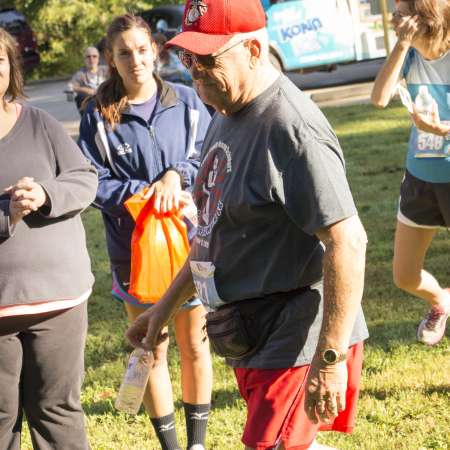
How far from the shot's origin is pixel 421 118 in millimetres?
4250

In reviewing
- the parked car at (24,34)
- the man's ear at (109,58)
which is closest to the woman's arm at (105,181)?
the man's ear at (109,58)

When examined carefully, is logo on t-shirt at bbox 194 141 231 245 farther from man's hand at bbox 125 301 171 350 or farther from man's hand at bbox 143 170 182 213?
man's hand at bbox 143 170 182 213

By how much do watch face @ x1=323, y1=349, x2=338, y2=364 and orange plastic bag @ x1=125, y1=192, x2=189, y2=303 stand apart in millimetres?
1537

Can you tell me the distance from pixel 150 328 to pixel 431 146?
189 cm

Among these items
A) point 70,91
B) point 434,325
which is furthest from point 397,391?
point 70,91

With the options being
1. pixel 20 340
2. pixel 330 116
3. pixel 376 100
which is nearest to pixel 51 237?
pixel 20 340

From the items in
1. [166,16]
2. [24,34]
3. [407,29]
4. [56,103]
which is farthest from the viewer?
[24,34]

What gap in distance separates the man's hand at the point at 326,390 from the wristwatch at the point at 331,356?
0.01 meters

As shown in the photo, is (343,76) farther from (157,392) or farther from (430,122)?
(157,392)

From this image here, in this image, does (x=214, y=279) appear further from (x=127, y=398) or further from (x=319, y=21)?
(x=319, y=21)

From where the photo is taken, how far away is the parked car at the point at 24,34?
33.6m

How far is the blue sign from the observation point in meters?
17.1

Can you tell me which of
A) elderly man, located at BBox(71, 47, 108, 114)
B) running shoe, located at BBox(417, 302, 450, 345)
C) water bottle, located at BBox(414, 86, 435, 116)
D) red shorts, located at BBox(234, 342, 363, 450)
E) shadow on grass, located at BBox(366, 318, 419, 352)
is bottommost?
elderly man, located at BBox(71, 47, 108, 114)

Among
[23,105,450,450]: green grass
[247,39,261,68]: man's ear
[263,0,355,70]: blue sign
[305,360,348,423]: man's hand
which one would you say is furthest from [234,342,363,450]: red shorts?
[263,0,355,70]: blue sign
